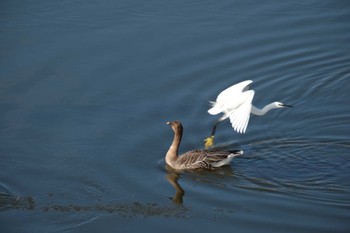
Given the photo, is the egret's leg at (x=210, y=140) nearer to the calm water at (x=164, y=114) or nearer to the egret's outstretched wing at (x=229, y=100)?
the calm water at (x=164, y=114)

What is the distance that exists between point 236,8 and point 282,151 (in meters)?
5.72

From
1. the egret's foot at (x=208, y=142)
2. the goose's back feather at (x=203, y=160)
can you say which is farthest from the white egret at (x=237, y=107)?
the goose's back feather at (x=203, y=160)

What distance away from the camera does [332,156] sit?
460 inches

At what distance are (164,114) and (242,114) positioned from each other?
1631 mm

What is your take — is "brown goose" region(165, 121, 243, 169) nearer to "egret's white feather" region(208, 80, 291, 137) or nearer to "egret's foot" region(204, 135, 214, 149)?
"egret's foot" region(204, 135, 214, 149)

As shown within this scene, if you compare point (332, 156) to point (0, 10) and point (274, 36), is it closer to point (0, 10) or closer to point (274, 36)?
point (274, 36)

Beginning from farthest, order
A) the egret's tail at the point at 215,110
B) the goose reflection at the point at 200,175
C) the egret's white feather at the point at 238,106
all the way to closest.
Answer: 1. the egret's tail at the point at 215,110
2. the egret's white feather at the point at 238,106
3. the goose reflection at the point at 200,175

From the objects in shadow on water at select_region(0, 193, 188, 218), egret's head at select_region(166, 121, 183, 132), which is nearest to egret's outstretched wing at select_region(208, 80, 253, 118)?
egret's head at select_region(166, 121, 183, 132)

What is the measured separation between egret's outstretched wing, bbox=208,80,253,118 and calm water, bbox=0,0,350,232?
22.2 inches

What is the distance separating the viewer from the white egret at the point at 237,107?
39.1ft

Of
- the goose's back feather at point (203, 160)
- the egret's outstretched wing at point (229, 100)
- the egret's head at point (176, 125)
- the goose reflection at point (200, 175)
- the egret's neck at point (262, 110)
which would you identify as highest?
the egret's outstretched wing at point (229, 100)

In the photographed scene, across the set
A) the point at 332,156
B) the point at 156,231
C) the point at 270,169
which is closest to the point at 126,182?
the point at 156,231

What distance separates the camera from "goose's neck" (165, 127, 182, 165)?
38.6ft

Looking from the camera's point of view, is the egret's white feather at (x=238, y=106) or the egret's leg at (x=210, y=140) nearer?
the egret's white feather at (x=238, y=106)
